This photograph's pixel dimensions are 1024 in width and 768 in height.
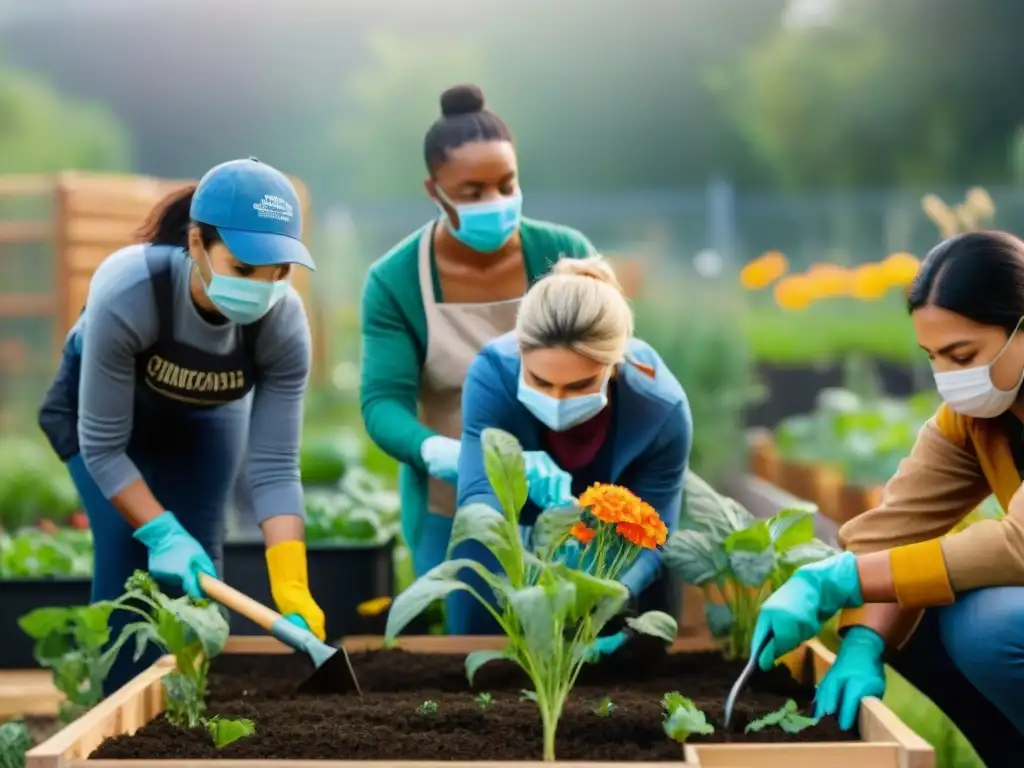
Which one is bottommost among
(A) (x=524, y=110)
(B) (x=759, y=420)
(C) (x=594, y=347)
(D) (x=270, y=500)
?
(B) (x=759, y=420)

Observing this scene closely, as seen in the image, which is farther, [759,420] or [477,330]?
[759,420]

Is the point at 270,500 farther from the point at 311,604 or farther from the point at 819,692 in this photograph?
the point at 819,692

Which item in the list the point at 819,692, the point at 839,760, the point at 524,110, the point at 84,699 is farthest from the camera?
the point at 524,110

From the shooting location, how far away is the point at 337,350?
10453 mm

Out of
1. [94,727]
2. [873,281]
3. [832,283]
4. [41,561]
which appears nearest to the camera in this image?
[94,727]

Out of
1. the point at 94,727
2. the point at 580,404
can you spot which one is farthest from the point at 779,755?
the point at 94,727

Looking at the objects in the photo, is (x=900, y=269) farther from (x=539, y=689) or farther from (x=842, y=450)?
(x=539, y=689)

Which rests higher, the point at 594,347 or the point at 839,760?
the point at 594,347

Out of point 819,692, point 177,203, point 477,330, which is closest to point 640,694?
point 819,692

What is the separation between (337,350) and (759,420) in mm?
3710

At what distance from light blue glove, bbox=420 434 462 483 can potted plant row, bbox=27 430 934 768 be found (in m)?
0.40

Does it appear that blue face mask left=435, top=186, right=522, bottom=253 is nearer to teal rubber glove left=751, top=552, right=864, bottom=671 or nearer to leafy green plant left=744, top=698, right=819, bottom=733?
teal rubber glove left=751, top=552, right=864, bottom=671

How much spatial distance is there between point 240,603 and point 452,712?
0.52 metres

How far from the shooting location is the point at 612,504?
2.20 m
